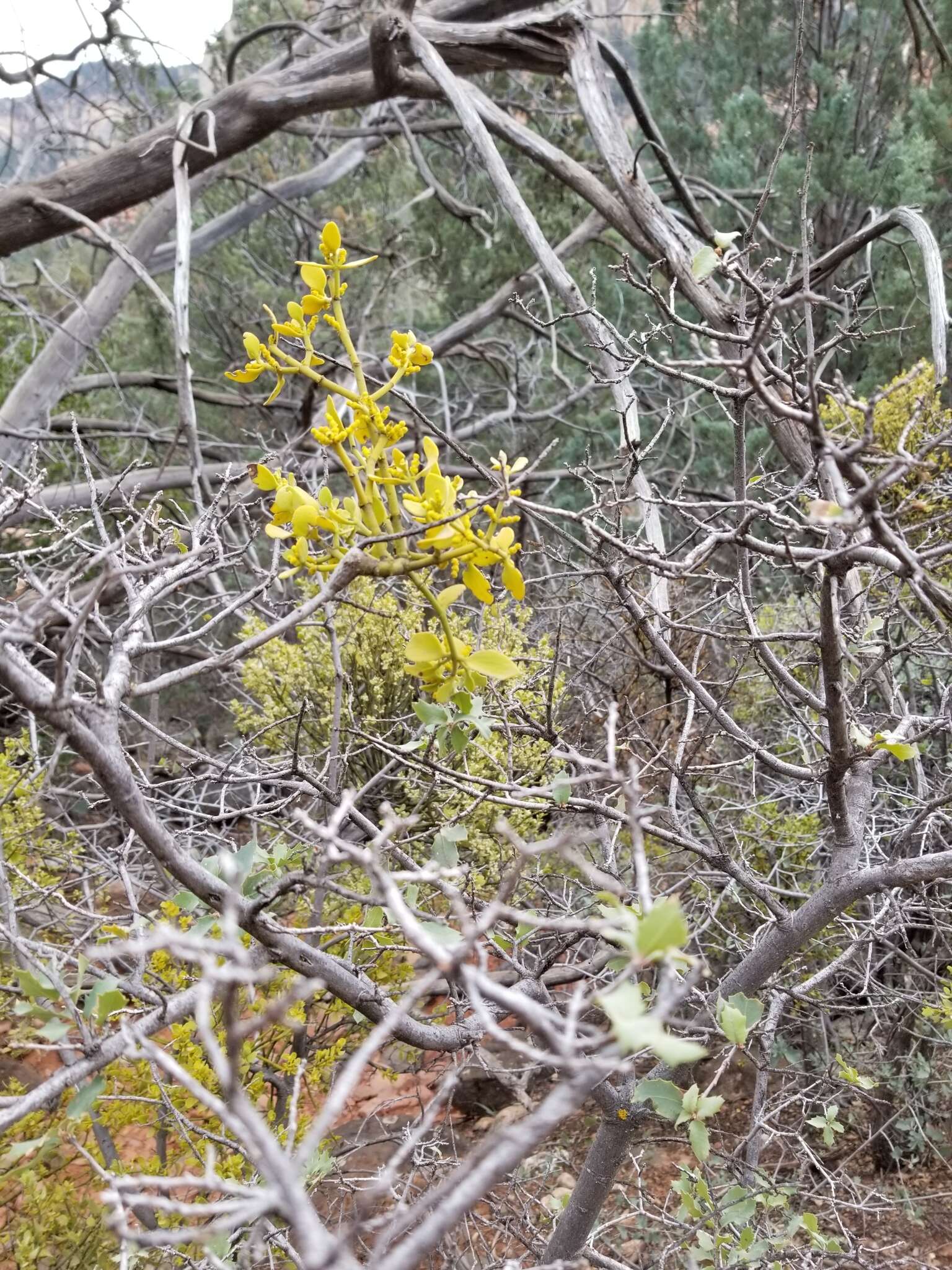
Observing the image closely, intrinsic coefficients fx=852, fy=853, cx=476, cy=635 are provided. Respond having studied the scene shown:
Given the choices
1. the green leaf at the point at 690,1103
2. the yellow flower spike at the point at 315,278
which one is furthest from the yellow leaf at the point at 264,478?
the green leaf at the point at 690,1103

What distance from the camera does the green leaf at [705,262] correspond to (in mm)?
1089

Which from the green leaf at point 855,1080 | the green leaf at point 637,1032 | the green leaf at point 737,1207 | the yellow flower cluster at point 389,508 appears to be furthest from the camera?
the green leaf at point 855,1080

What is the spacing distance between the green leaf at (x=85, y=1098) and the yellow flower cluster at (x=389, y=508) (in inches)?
19.5

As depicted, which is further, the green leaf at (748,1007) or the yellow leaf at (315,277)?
the green leaf at (748,1007)

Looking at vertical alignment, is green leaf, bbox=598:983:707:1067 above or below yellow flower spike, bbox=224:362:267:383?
below

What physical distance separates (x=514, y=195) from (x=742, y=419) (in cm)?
182

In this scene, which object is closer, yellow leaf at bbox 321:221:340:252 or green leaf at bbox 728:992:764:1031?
yellow leaf at bbox 321:221:340:252

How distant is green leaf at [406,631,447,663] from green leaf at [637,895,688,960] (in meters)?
0.45

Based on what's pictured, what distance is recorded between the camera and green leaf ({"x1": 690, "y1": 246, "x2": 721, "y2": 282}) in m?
1.09

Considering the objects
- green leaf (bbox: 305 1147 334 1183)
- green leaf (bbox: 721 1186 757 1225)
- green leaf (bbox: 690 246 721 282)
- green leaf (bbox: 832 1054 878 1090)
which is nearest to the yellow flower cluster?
green leaf (bbox: 690 246 721 282)

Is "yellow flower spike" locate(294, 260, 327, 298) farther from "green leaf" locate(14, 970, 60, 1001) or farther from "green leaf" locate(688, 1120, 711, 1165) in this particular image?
"green leaf" locate(688, 1120, 711, 1165)

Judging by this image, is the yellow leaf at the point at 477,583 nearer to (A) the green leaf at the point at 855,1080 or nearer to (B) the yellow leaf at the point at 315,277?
(B) the yellow leaf at the point at 315,277

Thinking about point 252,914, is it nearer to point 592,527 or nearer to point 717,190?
point 592,527

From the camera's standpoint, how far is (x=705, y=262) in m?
1.10
